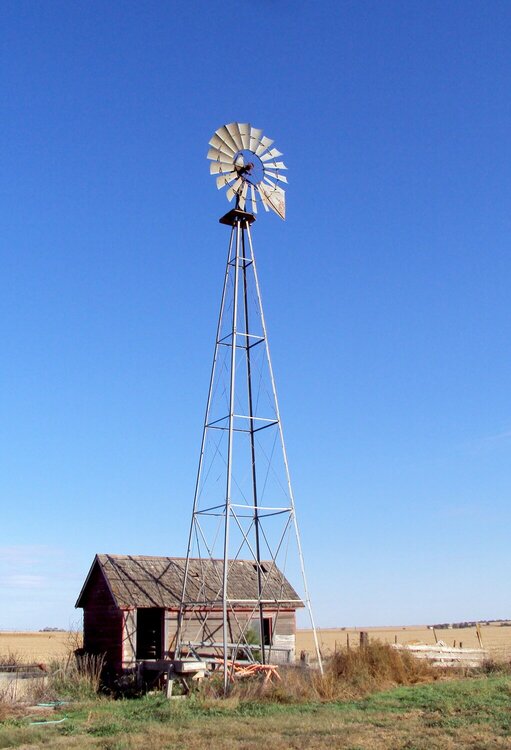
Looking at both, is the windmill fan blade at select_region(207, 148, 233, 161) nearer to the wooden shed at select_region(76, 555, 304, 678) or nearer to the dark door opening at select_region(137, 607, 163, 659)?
the wooden shed at select_region(76, 555, 304, 678)

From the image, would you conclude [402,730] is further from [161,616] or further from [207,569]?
[207,569]

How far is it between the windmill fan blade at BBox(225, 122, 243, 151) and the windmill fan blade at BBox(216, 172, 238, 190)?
0.80 m

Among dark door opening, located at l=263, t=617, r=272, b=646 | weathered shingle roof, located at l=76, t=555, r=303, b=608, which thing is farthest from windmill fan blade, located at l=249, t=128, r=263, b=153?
dark door opening, located at l=263, t=617, r=272, b=646

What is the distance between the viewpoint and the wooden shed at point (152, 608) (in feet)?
Answer: 89.0

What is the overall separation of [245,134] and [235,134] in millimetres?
314

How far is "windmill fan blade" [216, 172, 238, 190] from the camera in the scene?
2527 cm

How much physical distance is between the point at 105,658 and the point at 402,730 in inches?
591

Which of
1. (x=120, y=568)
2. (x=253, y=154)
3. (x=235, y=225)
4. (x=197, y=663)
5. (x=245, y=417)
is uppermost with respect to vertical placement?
(x=253, y=154)

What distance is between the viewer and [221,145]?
25375 mm

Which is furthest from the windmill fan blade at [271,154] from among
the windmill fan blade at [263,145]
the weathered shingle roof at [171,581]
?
the weathered shingle roof at [171,581]

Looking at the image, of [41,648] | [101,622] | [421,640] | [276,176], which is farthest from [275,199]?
[41,648]

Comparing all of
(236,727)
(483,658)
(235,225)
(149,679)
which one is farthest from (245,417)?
(483,658)

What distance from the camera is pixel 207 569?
31531mm

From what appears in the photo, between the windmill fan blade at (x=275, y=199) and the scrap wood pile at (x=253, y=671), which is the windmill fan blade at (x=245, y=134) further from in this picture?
the scrap wood pile at (x=253, y=671)
